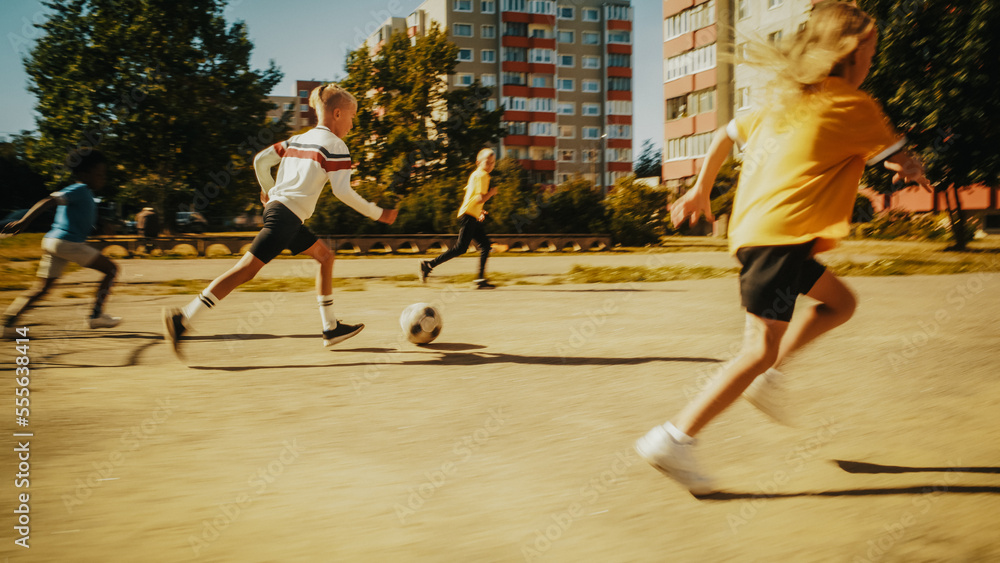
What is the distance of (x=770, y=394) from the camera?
11.2 ft

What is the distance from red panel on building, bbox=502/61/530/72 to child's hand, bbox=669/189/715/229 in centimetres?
8848

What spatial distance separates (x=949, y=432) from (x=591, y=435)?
174cm

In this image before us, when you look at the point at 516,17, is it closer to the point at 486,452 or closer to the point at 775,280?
the point at 486,452

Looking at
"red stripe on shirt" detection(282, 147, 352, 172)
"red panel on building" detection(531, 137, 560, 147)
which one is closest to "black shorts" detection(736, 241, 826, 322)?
"red stripe on shirt" detection(282, 147, 352, 172)

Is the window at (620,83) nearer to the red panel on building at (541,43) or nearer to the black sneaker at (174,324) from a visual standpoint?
the red panel on building at (541,43)

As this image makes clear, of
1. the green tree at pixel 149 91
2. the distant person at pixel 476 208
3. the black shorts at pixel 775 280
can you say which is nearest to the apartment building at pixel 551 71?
the green tree at pixel 149 91

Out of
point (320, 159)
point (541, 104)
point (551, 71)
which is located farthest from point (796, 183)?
point (551, 71)

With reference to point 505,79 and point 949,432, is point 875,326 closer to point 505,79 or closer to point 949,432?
point 949,432

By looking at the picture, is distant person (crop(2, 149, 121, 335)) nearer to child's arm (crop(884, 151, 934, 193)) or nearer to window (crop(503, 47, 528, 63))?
child's arm (crop(884, 151, 934, 193))

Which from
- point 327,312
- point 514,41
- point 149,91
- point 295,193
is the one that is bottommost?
point 327,312

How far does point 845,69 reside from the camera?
9.70 ft

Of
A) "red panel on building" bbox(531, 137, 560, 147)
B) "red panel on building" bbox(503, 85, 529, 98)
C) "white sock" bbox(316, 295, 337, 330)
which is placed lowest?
"white sock" bbox(316, 295, 337, 330)

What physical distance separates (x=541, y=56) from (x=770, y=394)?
91217 millimetres

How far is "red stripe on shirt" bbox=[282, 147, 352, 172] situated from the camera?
5.55 m
